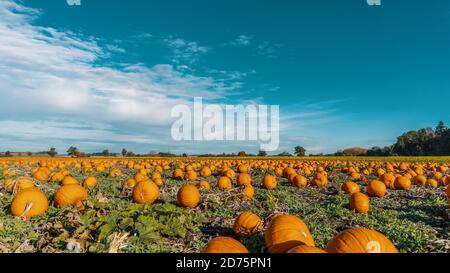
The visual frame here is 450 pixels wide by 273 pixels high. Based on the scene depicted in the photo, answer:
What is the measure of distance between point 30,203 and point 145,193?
115 inches

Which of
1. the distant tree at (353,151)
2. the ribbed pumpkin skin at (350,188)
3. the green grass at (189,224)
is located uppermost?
the distant tree at (353,151)

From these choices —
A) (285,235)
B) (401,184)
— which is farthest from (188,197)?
(401,184)

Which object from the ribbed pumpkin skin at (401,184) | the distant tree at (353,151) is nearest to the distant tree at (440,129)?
the distant tree at (353,151)

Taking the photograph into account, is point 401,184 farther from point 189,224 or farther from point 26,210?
point 26,210

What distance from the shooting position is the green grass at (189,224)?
20.9 ft

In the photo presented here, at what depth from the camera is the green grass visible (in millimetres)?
6359

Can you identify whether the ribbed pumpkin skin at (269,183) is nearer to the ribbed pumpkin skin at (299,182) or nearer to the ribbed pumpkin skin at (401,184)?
the ribbed pumpkin skin at (299,182)

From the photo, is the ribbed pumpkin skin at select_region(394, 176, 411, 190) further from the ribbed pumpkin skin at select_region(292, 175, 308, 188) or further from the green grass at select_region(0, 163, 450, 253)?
the ribbed pumpkin skin at select_region(292, 175, 308, 188)

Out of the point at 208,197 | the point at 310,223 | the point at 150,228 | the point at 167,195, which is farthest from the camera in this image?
the point at 167,195

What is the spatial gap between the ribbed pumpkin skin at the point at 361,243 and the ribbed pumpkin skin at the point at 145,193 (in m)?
6.94
